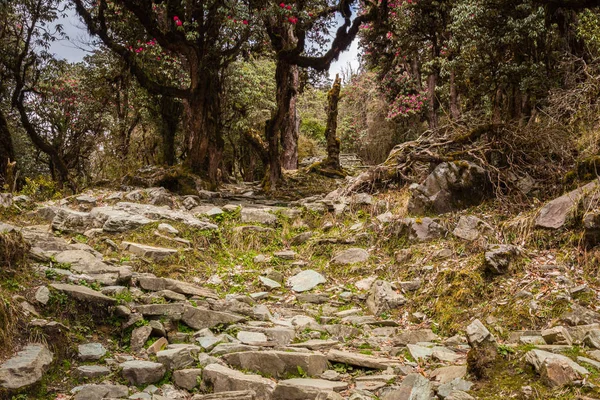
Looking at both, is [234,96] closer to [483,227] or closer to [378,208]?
[378,208]

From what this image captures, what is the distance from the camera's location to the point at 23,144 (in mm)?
17500

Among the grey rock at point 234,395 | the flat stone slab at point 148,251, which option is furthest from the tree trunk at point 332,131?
the grey rock at point 234,395

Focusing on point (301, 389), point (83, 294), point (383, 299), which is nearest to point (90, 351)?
point (83, 294)

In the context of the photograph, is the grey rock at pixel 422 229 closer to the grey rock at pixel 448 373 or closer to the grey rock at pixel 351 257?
the grey rock at pixel 351 257

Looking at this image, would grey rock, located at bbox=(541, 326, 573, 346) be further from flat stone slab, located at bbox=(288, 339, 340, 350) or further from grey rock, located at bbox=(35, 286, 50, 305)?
grey rock, located at bbox=(35, 286, 50, 305)

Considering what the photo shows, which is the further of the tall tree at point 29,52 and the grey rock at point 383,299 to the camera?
the tall tree at point 29,52

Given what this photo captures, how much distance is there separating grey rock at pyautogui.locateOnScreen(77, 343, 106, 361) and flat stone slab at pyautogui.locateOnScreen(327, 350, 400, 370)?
6.24 ft

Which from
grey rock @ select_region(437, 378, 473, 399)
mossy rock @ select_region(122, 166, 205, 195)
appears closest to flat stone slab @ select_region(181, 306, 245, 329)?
grey rock @ select_region(437, 378, 473, 399)

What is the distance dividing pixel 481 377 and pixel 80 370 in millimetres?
2939

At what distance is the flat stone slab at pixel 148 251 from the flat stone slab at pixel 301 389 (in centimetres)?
357

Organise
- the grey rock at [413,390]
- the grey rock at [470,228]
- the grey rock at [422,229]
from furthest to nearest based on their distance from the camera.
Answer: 1. the grey rock at [422,229]
2. the grey rock at [470,228]
3. the grey rock at [413,390]

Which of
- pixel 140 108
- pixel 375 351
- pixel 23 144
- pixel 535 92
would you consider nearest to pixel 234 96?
pixel 140 108

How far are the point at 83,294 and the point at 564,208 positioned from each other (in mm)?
5510

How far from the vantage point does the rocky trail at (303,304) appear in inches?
121
